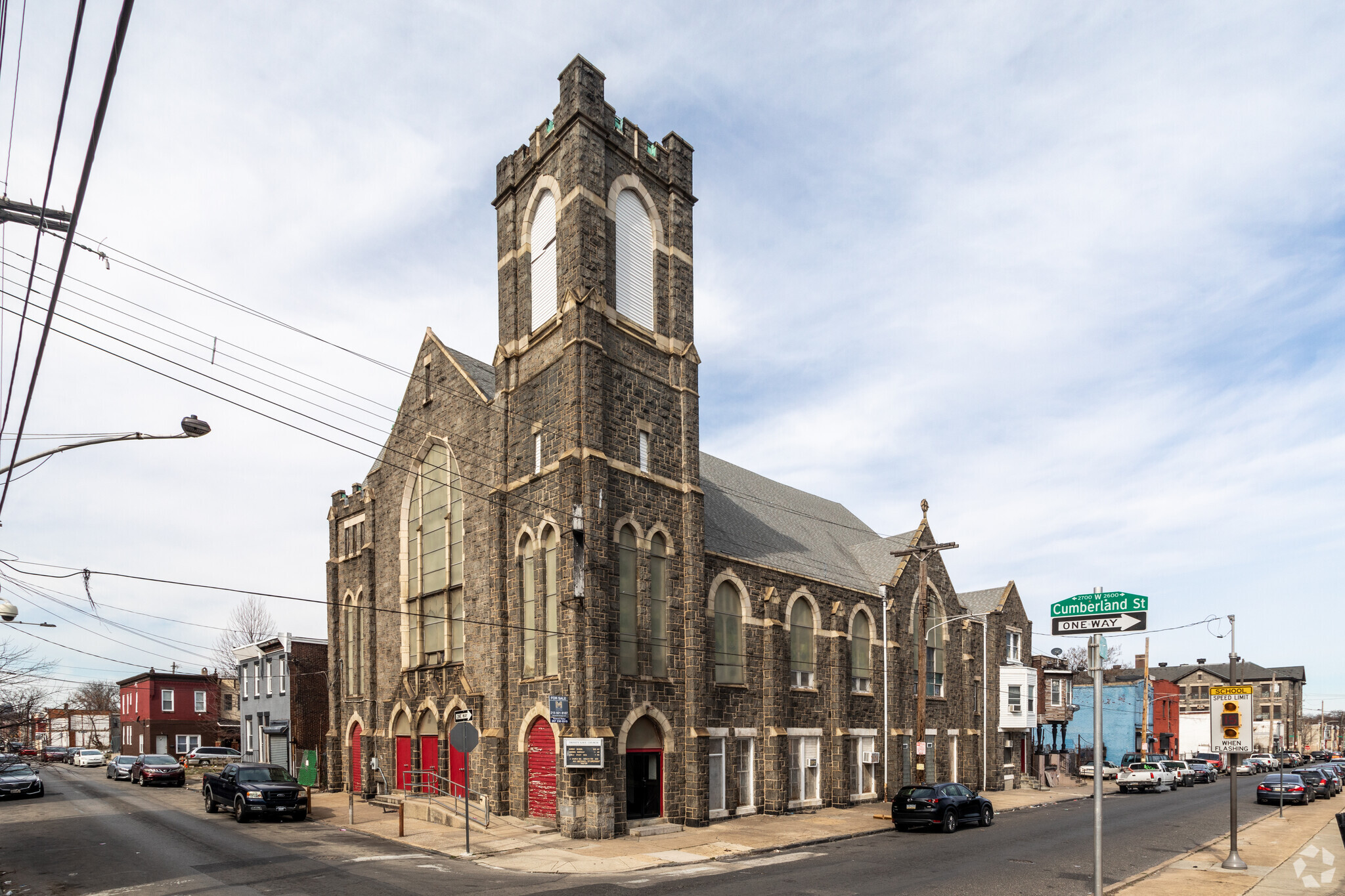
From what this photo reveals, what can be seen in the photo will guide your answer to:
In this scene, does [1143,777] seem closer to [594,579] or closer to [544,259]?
[594,579]

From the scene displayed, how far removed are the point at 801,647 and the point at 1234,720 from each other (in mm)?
15914

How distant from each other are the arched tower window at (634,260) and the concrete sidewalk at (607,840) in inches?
621

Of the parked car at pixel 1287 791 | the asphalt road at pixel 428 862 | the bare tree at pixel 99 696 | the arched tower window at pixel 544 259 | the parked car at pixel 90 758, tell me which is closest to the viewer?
the asphalt road at pixel 428 862

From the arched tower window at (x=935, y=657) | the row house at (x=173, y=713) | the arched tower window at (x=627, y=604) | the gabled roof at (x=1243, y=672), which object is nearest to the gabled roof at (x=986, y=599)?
the arched tower window at (x=935, y=657)

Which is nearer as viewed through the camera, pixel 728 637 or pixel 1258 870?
pixel 1258 870

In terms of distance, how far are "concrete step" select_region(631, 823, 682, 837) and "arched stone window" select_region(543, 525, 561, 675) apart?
4848mm

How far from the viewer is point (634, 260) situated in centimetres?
2984

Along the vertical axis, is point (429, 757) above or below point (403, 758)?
above

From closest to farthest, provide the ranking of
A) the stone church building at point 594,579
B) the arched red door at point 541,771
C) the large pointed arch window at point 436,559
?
1. the arched red door at point 541,771
2. the stone church building at point 594,579
3. the large pointed arch window at point 436,559

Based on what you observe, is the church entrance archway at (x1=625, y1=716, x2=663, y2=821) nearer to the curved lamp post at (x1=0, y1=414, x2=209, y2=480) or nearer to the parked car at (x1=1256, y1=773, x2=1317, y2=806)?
the curved lamp post at (x1=0, y1=414, x2=209, y2=480)

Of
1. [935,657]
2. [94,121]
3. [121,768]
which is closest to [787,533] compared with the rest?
[935,657]

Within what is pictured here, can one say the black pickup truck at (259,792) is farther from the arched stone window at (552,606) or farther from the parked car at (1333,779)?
the parked car at (1333,779)

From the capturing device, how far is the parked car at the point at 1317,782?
41281 mm

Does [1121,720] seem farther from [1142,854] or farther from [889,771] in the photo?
[1142,854]
